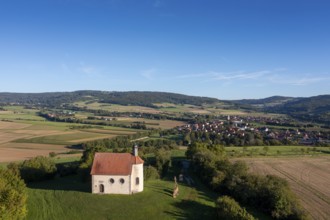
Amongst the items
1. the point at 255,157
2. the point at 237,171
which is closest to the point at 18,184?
the point at 237,171

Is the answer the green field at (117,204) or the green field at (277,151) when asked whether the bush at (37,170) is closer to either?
the green field at (117,204)

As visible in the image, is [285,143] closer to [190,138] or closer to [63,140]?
[190,138]

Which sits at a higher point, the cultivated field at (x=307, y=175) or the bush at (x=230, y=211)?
the bush at (x=230, y=211)

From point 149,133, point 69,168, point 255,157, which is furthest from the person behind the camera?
point 149,133

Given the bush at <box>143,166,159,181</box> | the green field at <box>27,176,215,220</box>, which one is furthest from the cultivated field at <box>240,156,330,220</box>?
the bush at <box>143,166,159,181</box>

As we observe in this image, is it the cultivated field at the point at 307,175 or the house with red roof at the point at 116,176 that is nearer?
the house with red roof at the point at 116,176

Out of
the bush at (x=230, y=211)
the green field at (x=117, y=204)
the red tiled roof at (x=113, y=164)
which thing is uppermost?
the red tiled roof at (x=113, y=164)

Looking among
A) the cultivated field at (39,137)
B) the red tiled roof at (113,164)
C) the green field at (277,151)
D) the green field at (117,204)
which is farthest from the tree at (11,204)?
the green field at (277,151)
